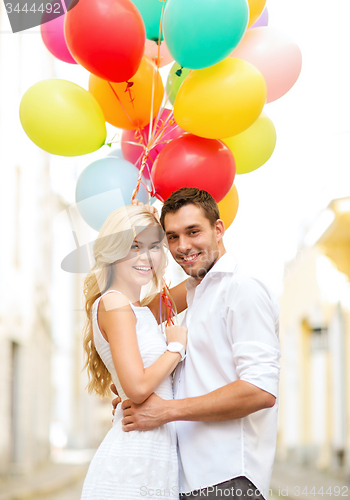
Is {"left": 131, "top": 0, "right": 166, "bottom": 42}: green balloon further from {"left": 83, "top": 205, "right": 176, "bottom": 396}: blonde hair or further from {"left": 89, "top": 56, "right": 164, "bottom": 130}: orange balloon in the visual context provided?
{"left": 83, "top": 205, "right": 176, "bottom": 396}: blonde hair

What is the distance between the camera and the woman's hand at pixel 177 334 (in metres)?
1.96

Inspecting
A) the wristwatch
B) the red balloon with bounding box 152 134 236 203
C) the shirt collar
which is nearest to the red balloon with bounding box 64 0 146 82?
the red balloon with bounding box 152 134 236 203

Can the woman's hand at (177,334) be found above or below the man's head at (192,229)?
below

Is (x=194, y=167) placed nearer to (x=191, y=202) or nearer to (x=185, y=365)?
(x=191, y=202)

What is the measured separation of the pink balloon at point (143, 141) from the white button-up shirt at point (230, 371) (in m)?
0.80

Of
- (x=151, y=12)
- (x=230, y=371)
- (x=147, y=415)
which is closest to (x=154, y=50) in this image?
(x=151, y=12)

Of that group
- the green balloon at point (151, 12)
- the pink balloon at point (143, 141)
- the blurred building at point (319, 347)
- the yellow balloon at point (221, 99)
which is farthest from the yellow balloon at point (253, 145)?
the blurred building at point (319, 347)

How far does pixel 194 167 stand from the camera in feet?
7.23

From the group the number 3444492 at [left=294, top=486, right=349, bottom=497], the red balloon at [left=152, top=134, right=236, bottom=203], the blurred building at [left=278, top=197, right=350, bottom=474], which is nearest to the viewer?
the red balloon at [left=152, top=134, right=236, bottom=203]

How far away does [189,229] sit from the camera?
78.2 inches

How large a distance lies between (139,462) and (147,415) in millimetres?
162

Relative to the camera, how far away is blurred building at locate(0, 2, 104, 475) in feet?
32.6

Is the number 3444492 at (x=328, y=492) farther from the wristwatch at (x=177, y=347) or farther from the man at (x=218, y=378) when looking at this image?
the wristwatch at (x=177, y=347)

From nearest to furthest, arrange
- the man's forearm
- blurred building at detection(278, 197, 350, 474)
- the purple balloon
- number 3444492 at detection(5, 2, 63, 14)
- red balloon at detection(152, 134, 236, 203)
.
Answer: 1. the man's forearm
2. red balloon at detection(152, 134, 236, 203)
3. number 3444492 at detection(5, 2, 63, 14)
4. the purple balloon
5. blurred building at detection(278, 197, 350, 474)
